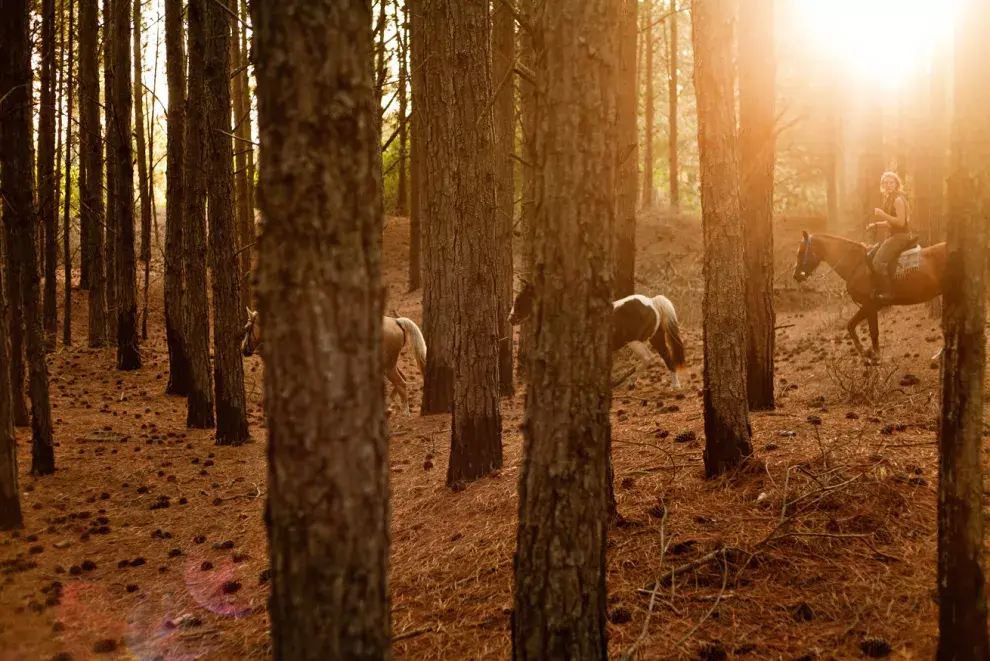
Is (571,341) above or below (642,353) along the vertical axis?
above

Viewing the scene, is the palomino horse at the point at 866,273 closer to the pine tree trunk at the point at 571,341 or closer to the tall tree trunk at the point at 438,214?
the tall tree trunk at the point at 438,214

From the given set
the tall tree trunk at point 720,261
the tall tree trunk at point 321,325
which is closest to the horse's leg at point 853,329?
the tall tree trunk at point 720,261

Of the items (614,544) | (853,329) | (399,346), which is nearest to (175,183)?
(399,346)

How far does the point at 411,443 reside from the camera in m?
11.1

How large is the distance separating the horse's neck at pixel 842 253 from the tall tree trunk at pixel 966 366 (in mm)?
11285

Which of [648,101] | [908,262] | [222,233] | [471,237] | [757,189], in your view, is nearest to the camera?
[471,237]

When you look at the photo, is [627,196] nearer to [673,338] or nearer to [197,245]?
[673,338]

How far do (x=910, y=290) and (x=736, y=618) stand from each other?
36.0ft

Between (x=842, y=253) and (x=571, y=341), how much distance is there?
1267 cm

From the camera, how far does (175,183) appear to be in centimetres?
1430

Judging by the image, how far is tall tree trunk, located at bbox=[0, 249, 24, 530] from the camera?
759 centimetres

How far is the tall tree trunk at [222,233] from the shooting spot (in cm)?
1118

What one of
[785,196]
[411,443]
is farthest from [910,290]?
[785,196]

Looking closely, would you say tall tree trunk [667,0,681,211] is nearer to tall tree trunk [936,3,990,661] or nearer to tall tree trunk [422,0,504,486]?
tall tree trunk [422,0,504,486]
